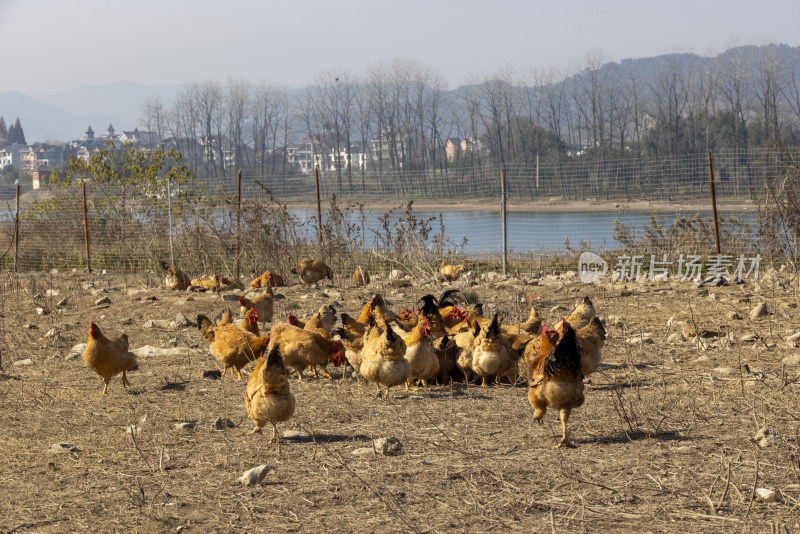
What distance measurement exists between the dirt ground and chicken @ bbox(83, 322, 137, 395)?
23cm

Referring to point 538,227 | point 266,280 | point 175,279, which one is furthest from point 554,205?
point 175,279

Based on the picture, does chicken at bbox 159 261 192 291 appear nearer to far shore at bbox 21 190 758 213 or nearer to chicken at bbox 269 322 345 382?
far shore at bbox 21 190 758 213

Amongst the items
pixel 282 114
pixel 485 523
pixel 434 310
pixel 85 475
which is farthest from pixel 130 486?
pixel 282 114

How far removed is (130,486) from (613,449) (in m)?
3.08

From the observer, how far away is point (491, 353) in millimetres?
6930

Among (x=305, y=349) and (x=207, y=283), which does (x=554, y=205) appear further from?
(x=305, y=349)

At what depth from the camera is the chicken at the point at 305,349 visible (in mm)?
7367

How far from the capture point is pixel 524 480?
4.45 m

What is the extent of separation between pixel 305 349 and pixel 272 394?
206 centimetres

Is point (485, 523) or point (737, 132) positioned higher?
point (737, 132)

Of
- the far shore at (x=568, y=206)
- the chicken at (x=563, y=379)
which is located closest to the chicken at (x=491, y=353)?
the chicken at (x=563, y=379)

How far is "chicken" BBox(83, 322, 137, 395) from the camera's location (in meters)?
7.10

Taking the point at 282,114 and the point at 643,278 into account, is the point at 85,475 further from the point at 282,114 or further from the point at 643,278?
the point at 282,114

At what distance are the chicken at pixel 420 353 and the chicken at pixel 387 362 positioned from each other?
27 centimetres
